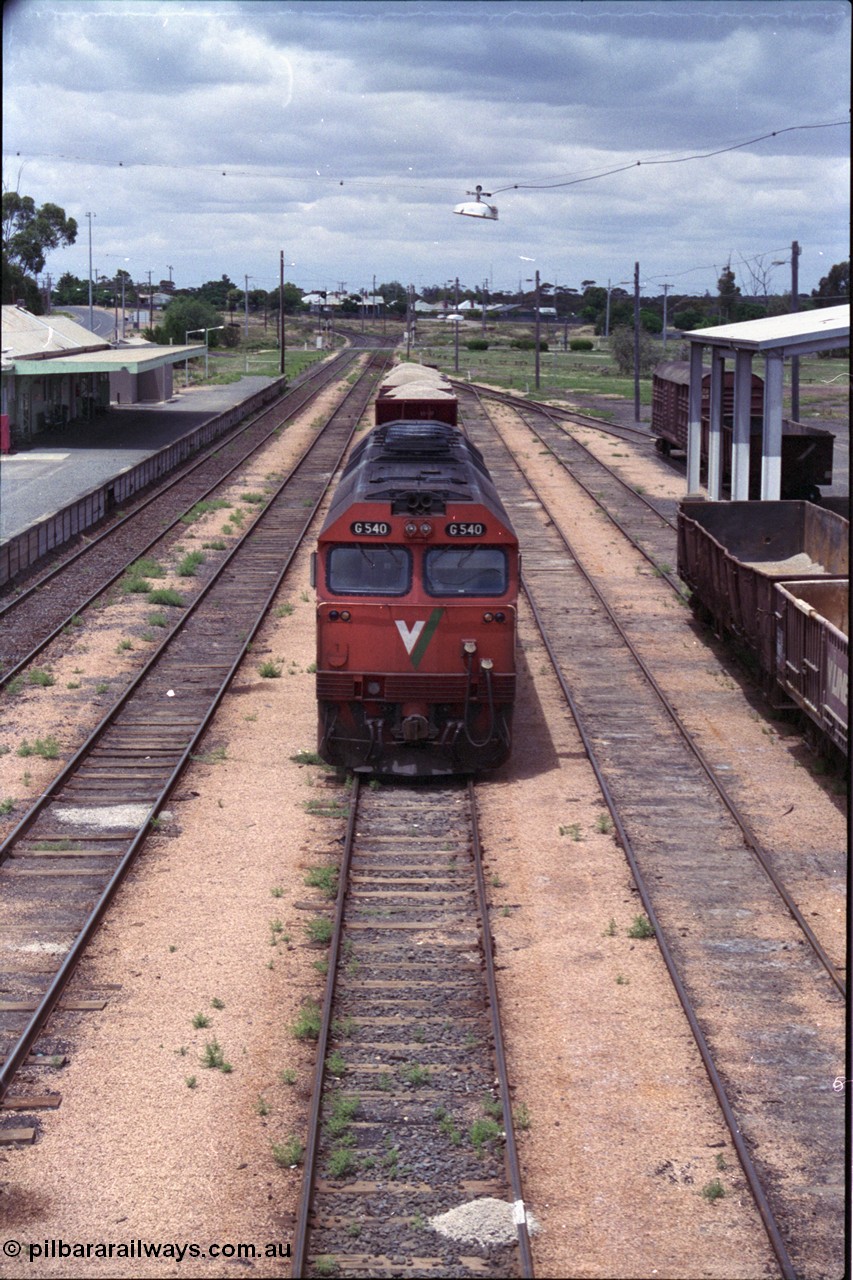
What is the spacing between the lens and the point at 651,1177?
303 inches

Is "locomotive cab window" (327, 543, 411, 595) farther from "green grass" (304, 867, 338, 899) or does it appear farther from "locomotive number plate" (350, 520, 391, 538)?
"green grass" (304, 867, 338, 899)

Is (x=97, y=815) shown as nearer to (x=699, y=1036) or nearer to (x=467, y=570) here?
(x=467, y=570)

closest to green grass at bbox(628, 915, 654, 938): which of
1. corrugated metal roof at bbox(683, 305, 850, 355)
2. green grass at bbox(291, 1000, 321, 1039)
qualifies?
green grass at bbox(291, 1000, 321, 1039)

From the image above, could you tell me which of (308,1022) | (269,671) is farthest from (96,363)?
(308,1022)

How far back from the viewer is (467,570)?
14094mm

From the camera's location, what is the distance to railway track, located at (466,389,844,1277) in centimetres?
771

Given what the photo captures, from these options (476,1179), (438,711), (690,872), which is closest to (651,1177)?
(476,1179)

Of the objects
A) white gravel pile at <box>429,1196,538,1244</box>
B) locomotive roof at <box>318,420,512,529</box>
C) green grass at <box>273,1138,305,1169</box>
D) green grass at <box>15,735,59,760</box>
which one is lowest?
white gravel pile at <box>429,1196,538,1244</box>

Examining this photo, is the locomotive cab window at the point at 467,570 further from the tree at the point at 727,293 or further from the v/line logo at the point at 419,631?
the tree at the point at 727,293

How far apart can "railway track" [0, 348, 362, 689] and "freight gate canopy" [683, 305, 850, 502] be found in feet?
37.6

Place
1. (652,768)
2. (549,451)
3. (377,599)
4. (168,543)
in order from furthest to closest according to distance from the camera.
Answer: (549,451), (168,543), (652,768), (377,599)

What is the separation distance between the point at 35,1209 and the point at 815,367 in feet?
321

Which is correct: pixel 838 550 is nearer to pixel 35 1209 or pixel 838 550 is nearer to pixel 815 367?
pixel 35 1209

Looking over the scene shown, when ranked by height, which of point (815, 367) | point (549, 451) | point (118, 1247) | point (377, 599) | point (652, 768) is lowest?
point (118, 1247)
